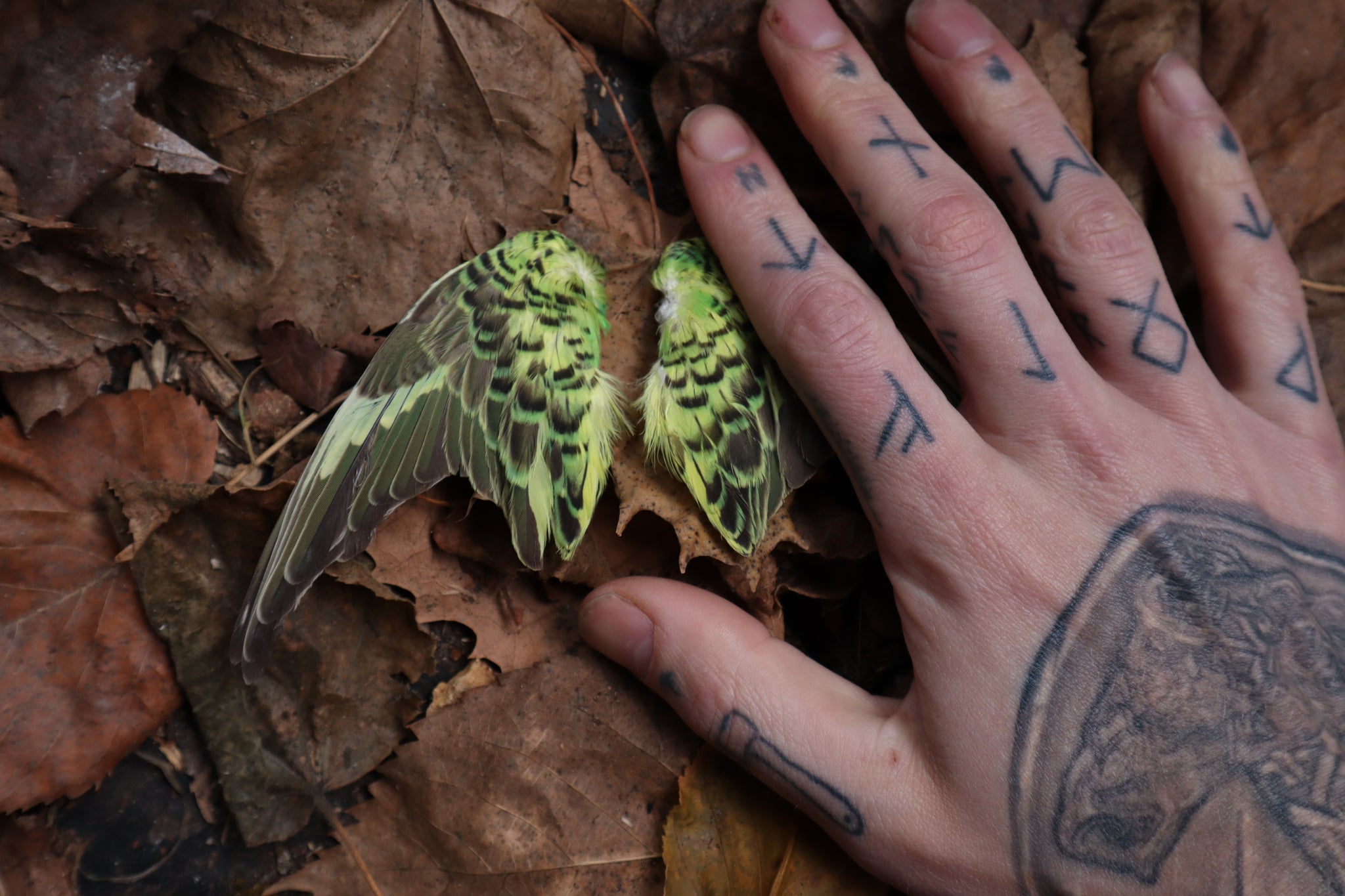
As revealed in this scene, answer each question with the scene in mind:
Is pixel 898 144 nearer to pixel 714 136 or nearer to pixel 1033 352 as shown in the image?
pixel 714 136

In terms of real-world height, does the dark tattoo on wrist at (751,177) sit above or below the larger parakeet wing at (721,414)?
above

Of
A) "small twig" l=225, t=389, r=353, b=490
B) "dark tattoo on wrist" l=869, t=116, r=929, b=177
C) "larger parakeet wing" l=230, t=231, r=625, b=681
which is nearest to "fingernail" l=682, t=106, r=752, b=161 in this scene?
"dark tattoo on wrist" l=869, t=116, r=929, b=177

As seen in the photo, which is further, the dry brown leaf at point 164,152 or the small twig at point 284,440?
the small twig at point 284,440

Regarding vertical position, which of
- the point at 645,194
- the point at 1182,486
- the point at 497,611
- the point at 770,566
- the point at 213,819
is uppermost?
the point at 645,194

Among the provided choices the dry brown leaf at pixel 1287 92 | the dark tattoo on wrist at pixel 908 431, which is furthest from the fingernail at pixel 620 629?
the dry brown leaf at pixel 1287 92

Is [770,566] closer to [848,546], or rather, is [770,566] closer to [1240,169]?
[848,546]

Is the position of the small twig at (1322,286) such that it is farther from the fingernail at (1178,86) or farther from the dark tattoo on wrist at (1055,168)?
the dark tattoo on wrist at (1055,168)

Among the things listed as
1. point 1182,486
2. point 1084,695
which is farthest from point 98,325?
point 1182,486
